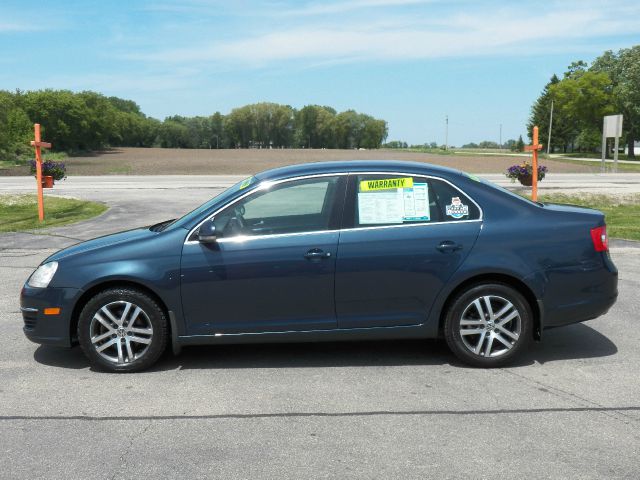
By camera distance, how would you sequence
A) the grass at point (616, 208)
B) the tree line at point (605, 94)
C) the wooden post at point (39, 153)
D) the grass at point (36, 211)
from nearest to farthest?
the grass at point (616, 208)
the wooden post at point (39, 153)
the grass at point (36, 211)
the tree line at point (605, 94)

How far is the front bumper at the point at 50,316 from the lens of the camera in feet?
16.4

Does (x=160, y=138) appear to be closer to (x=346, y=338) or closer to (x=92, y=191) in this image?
(x=92, y=191)

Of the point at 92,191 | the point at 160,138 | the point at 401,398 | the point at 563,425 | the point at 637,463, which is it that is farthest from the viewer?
the point at 160,138

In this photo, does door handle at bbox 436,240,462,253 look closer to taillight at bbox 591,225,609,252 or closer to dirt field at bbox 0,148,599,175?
taillight at bbox 591,225,609,252

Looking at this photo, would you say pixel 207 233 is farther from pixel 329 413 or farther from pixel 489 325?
pixel 489 325

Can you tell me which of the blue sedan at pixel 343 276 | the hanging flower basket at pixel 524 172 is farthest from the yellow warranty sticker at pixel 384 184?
the hanging flower basket at pixel 524 172

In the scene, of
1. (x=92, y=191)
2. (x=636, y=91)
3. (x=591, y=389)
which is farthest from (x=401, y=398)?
(x=636, y=91)

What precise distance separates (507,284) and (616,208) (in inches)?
562

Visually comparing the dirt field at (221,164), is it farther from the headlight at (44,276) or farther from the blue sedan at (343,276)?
the headlight at (44,276)

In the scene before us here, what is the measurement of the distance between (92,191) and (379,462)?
24099mm

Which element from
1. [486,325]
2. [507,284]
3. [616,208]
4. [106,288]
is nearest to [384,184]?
[507,284]

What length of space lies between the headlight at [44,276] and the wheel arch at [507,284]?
302cm

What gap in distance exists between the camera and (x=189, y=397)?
14.9 ft

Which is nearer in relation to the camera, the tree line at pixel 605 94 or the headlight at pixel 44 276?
the headlight at pixel 44 276
